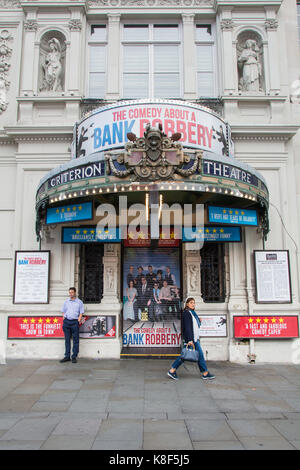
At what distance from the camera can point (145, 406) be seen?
18.4ft

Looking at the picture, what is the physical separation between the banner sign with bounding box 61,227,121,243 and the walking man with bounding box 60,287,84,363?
1360 millimetres

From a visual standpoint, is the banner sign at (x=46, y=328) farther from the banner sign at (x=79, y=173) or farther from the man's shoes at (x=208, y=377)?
the banner sign at (x=79, y=173)

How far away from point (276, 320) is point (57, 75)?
A: 9595 mm

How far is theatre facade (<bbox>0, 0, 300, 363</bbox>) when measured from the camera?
829 centimetres

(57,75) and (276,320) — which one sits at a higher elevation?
(57,75)

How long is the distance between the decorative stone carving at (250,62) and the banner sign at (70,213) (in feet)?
20.6

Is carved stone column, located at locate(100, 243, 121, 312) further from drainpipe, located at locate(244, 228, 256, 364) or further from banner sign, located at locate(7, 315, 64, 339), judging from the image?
drainpipe, located at locate(244, 228, 256, 364)

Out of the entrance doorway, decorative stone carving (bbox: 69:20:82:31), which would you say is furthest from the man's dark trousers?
decorative stone carving (bbox: 69:20:82:31)

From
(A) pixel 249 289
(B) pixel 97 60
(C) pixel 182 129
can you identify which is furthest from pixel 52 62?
(A) pixel 249 289

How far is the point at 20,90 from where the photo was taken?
10250 mm

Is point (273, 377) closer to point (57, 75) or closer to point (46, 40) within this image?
point (57, 75)

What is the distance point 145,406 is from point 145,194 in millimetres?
4092

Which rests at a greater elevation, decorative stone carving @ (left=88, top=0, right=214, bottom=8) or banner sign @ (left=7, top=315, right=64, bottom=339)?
decorative stone carving @ (left=88, top=0, right=214, bottom=8)
